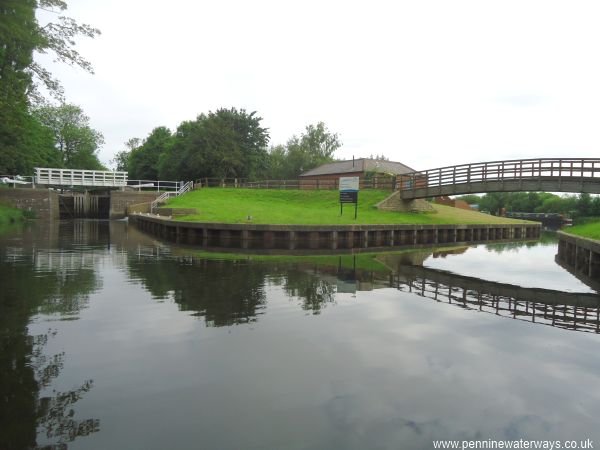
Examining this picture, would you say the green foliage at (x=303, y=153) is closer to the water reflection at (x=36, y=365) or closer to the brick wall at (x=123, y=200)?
the brick wall at (x=123, y=200)

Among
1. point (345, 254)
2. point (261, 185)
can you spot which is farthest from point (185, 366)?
point (261, 185)

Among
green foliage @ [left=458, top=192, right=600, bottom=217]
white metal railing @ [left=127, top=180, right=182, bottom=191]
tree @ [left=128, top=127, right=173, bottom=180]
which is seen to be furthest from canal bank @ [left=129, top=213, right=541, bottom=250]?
green foliage @ [left=458, top=192, right=600, bottom=217]

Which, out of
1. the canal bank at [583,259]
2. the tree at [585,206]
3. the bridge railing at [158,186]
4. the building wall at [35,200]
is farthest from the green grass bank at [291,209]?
the tree at [585,206]

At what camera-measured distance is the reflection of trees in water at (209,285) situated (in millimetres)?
8570

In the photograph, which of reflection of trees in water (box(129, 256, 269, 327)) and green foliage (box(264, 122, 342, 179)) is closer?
reflection of trees in water (box(129, 256, 269, 327))

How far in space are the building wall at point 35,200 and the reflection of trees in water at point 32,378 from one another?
34027 mm

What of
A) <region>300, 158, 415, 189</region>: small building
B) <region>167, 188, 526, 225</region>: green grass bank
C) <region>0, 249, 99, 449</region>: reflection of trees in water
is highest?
<region>300, 158, 415, 189</region>: small building

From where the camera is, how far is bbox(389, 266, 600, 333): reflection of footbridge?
9.03 m

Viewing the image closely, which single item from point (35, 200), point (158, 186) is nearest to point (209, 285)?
point (35, 200)

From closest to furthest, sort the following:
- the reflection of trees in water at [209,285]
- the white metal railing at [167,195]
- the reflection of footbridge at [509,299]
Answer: the reflection of trees in water at [209,285] < the reflection of footbridge at [509,299] < the white metal railing at [167,195]

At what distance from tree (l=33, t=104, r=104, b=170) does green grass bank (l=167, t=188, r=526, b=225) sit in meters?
38.5

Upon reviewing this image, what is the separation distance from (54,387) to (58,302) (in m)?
4.37

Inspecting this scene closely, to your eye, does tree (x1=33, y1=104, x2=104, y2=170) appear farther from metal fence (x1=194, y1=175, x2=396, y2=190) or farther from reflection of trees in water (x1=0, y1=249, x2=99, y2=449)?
reflection of trees in water (x1=0, y1=249, x2=99, y2=449)

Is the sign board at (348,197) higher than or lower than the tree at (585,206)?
lower
